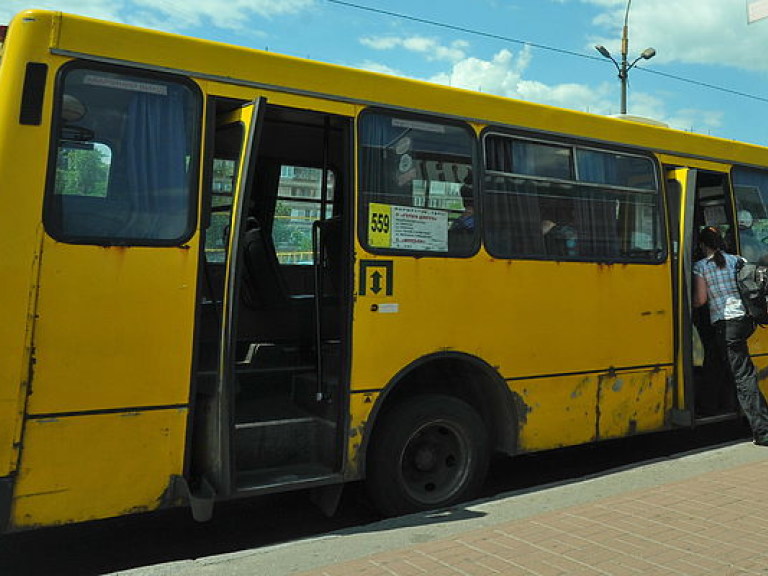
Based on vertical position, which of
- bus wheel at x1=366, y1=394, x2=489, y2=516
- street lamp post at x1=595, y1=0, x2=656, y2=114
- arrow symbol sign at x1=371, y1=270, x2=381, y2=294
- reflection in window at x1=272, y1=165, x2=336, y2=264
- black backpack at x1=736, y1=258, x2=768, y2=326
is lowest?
bus wheel at x1=366, y1=394, x2=489, y2=516

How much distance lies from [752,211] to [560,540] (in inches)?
174

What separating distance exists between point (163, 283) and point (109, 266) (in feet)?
0.91

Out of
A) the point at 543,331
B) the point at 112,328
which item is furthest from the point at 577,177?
the point at 112,328

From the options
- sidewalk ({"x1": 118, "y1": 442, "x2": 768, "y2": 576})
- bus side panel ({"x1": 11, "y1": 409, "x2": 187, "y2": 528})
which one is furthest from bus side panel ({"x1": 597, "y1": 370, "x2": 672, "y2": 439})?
bus side panel ({"x1": 11, "y1": 409, "x2": 187, "y2": 528})

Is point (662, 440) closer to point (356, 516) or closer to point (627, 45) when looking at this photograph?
point (356, 516)

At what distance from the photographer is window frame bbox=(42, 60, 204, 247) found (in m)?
3.30

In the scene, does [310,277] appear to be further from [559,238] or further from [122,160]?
[122,160]

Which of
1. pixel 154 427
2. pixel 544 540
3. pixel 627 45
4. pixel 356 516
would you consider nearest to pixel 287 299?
pixel 356 516

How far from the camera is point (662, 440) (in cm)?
696

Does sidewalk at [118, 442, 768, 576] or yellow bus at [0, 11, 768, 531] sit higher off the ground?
yellow bus at [0, 11, 768, 531]

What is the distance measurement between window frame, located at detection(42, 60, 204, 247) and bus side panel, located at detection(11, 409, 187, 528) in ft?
2.92

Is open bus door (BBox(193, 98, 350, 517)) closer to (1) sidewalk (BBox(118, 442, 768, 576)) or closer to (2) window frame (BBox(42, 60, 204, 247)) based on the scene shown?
(2) window frame (BBox(42, 60, 204, 247))

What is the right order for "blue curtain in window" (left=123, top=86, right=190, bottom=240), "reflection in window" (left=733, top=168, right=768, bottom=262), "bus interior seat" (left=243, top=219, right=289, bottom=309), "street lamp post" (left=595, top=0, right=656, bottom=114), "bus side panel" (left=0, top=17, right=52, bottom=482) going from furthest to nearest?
1. "street lamp post" (left=595, top=0, right=656, bottom=114)
2. "reflection in window" (left=733, top=168, right=768, bottom=262)
3. "bus interior seat" (left=243, top=219, right=289, bottom=309)
4. "blue curtain in window" (left=123, top=86, right=190, bottom=240)
5. "bus side panel" (left=0, top=17, right=52, bottom=482)

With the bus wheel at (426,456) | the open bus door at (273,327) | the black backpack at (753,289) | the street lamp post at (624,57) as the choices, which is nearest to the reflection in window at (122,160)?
the open bus door at (273,327)
